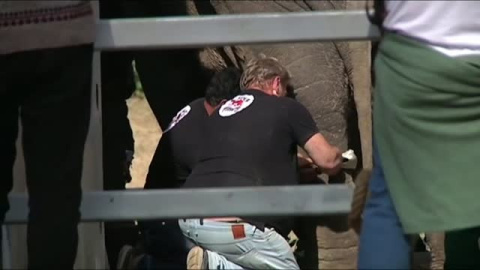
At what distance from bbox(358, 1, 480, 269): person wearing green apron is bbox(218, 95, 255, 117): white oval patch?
2.01 m

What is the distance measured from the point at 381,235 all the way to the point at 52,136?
2.19 feet

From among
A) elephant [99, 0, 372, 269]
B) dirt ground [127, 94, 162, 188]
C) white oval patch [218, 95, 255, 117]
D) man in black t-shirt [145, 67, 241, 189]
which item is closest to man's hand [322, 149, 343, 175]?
elephant [99, 0, 372, 269]

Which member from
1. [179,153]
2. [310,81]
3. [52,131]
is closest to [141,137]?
[310,81]

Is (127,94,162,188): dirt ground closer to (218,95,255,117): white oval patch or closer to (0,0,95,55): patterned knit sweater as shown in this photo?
(218,95,255,117): white oval patch

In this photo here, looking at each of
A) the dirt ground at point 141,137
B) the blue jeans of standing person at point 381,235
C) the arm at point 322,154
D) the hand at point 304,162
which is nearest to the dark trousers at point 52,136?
the blue jeans of standing person at point 381,235

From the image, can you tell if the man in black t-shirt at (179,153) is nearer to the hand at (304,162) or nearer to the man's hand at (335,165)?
the hand at (304,162)

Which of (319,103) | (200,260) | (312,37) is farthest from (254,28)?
(319,103)

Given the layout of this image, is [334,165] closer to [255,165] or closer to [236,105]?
[255,165]

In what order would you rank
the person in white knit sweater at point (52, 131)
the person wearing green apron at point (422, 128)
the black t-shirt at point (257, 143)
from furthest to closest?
the black t-shirt at point (257, 143) → the person in white knit sweater at point (52, 131) → the person wearing green apron at point (422, 128)

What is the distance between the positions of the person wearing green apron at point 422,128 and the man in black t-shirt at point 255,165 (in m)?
1.85

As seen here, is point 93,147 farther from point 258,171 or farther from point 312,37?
point 258,171

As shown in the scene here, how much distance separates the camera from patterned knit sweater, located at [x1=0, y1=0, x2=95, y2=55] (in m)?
3.29

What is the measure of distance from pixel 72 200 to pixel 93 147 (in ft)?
0.45

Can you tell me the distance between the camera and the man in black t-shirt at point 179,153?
541cm
